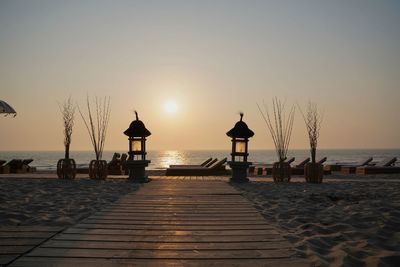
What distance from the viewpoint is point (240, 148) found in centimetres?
1230

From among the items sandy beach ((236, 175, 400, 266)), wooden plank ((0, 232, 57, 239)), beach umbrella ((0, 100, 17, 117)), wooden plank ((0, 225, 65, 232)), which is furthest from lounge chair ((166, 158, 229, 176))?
wooden plank ((0, 232, 57, 239))

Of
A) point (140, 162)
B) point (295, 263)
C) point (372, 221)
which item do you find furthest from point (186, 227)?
point (140, 162)

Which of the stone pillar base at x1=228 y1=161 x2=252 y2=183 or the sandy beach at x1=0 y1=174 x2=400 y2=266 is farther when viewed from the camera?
the stone pillar base at x1=228 y1=161 x2=252 y2=183

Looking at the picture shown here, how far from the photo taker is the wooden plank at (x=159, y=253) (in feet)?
10.5

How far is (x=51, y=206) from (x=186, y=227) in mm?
2875

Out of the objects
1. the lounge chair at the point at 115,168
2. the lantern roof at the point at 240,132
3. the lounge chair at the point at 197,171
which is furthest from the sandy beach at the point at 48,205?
the lounge chair at the point at 115,168

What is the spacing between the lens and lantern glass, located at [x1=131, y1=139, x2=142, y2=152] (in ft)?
40.2

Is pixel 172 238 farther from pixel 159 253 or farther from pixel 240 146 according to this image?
pixel 240 146

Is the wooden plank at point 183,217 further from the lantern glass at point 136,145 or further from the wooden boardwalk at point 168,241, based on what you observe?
the lantern glass at point 136,145

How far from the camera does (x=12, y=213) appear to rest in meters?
5.19

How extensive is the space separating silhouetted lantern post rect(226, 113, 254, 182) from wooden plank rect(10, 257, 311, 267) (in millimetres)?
8782

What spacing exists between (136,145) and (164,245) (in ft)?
29.3

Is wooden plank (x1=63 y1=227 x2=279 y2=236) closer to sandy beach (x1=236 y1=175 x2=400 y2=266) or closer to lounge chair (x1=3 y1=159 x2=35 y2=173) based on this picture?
sandy beach (x1=236 y1=175 x2=400 y2=266)

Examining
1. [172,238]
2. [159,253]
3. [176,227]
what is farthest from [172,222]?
[159,253]
